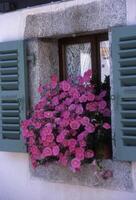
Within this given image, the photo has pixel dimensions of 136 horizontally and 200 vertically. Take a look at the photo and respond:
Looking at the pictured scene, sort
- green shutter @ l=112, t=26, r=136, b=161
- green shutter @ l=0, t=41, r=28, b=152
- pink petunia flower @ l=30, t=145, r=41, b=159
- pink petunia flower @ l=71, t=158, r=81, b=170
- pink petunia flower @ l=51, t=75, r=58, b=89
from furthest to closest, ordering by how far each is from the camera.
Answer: green shutter @ l=0, t=41, r=28, b=152 → pink petunia flower @ l=51, t=75, r=58, b=89 → pink petunia flower @ l=30, t=145, r=41, b=159 → pink petunia flower @ l=71, t=158, r=81, b=170 → green shutter @ l=112, t=26, r=136, b=161

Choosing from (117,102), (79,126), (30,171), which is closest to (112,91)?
(117,102)

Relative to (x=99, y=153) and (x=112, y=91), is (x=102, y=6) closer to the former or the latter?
(x=112, y=91)

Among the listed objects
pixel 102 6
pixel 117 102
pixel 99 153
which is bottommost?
pixel 99 153

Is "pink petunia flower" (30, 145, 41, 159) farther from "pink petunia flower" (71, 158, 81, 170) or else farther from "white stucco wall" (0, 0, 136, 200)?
"white stucco wall" (0, 0, 136, 200)

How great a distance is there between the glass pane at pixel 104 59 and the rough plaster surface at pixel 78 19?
0.31 metres

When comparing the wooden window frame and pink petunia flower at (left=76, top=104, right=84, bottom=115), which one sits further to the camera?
the wooden window frame

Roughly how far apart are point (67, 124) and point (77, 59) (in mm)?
1000

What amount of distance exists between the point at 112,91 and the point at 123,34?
536 millimetres

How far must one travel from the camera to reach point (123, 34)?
4.84 m

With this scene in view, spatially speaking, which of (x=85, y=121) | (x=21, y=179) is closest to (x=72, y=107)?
(x=85, y=121)

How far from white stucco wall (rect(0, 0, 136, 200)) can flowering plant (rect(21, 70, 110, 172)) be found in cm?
37

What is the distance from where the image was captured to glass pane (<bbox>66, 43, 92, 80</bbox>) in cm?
563

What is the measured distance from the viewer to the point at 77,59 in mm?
5711

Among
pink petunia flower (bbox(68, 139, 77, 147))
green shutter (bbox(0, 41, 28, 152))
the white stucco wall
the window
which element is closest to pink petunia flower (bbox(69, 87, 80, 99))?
the window
